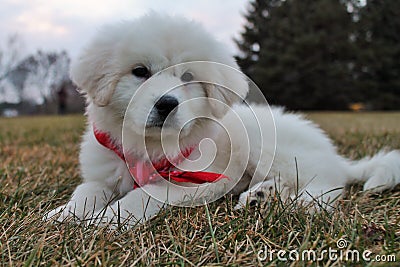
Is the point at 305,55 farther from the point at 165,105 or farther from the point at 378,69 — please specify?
the point at 165,105

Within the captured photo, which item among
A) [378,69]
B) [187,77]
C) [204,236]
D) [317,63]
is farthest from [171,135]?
[378,69]

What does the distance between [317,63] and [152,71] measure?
20211 millimetres

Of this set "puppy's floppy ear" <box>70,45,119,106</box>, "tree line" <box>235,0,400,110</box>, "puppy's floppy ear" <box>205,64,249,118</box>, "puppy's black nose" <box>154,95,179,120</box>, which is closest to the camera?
"puppy's black nose" <box>154,95,179,120</box>

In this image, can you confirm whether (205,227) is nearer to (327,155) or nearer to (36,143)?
(327,155)


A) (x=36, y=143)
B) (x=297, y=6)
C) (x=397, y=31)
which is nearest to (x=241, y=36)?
(x=297, y=6)

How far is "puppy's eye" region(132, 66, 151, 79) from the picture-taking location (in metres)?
1.97

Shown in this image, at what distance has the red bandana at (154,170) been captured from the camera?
1979 mm

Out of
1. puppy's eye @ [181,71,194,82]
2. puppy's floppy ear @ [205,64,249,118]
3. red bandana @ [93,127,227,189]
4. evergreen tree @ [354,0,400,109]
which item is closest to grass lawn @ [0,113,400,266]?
red bandana @ [93,127,227,189]

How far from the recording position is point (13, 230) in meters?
1.48

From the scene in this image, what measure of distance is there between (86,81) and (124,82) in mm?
234

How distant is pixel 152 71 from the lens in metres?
1.97

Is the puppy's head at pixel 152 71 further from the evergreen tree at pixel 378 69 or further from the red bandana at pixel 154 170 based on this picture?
the evergreen tree at pixel 378 69

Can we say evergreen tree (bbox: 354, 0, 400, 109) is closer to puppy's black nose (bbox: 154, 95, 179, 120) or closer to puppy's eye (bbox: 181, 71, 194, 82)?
puppy's eye (bbox: 181, 71, 194, 82)

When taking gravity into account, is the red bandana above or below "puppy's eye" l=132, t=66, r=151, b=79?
below
